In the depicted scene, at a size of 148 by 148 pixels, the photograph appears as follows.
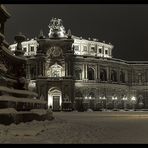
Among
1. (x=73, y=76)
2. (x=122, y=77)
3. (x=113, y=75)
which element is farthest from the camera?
(x=122, y=77)

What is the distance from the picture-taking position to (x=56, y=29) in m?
93.8

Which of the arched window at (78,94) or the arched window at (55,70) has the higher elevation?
the arched window at (55,70)

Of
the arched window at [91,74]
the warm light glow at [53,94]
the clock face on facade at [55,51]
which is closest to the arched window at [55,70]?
the clock face on facade at [55,51]

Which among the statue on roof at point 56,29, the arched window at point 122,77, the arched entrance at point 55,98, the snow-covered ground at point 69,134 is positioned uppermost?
the statue on roof at point 56,29

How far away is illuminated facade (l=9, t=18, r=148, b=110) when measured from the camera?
3376 inches

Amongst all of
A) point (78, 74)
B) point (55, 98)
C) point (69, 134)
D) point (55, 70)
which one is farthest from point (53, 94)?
point (69, 134)

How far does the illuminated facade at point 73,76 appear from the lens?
85.8 m

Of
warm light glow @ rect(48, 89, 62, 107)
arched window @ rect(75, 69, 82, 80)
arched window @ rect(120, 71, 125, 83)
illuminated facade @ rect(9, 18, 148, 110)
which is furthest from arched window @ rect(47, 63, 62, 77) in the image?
arched window @ rect(120, 71, 125, 83)

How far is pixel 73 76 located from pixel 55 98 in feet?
22.1

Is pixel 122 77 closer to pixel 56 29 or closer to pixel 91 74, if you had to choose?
pixel 91 74

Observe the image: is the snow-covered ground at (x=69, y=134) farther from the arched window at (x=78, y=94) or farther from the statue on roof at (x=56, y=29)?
the statue on roof at (x=56, y=29)

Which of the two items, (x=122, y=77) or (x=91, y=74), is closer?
(x=91, y=74)
